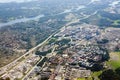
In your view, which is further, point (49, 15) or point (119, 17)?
point (49, 15)

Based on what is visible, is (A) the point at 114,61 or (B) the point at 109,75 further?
(A) the point at 114,61

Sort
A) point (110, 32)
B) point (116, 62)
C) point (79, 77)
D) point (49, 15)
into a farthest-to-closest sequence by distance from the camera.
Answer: point (49, 15) → point (110, 32) → point (116, 62) → point (79, 77)

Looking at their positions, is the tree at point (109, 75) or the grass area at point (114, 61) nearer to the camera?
the tree at point (109, 75)

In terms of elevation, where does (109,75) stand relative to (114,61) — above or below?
above

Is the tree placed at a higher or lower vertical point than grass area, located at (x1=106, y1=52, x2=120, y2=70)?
higher

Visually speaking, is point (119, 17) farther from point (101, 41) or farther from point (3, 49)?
point (3, 49)

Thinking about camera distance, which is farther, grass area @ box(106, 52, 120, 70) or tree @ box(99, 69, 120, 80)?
grass area @ box(106, 52, 120, 70)

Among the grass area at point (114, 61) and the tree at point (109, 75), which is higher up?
the tree at point (109, 75)

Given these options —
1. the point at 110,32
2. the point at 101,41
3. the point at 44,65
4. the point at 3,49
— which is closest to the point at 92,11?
the point at 110,32
